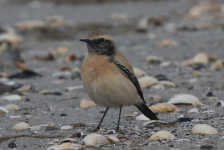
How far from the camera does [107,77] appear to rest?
5.36 m

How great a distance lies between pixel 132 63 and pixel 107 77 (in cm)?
556

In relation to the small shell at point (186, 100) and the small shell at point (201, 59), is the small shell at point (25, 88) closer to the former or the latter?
the small shell at point (186, 100)

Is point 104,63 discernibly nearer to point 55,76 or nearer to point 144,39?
point 55,76

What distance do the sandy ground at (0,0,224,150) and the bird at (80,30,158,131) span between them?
407 mm

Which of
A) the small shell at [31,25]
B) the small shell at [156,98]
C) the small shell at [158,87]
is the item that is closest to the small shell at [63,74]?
the small shell at [158,87]

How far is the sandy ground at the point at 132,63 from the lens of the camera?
4984 mm

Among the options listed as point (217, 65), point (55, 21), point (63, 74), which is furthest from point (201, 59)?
Answer: point (55, 21)

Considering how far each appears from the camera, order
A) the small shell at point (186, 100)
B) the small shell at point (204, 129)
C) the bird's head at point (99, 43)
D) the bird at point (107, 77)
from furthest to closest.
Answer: the small shell at point (186, 100) < the bird's head at point (99, 43) < the bird at point (107, 77) < the small shell at point (204, 129)

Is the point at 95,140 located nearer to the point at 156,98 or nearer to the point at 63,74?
the point at 156,98

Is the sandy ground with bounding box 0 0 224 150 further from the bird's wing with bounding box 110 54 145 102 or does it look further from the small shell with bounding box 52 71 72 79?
the bird's wing with bounding box 110 54 145 102

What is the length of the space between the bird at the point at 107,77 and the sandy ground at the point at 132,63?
0.41 metres

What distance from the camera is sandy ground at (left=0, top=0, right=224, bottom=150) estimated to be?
196 inches

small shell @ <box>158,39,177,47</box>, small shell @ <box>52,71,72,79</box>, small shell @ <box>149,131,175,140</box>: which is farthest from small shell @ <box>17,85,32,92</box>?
small shell @ <box>158,39,177,47</box>

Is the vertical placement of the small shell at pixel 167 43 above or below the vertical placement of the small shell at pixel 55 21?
below
